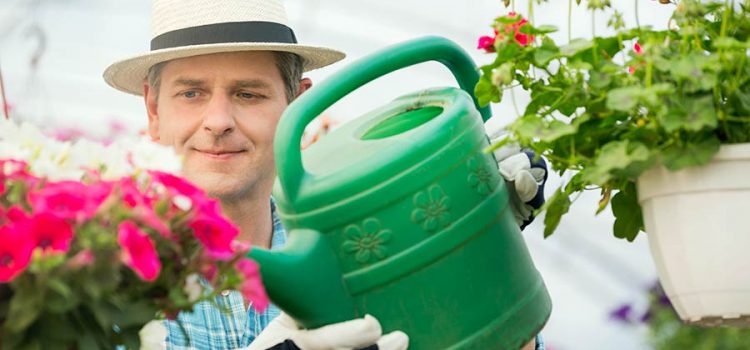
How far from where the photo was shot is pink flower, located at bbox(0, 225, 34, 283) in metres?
1.20

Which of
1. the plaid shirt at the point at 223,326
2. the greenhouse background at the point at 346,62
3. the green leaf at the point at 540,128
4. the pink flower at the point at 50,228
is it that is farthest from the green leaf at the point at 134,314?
the greenhouse background at the point at 346,62

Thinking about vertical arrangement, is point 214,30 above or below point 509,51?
below

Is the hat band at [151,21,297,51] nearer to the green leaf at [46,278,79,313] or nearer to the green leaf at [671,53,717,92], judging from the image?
the green leaf at [671,53,717,92]

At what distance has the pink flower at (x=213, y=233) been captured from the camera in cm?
131

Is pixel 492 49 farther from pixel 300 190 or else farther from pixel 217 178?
pixel 217 178

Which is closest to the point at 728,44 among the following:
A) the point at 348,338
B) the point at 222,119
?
the point at 348,338

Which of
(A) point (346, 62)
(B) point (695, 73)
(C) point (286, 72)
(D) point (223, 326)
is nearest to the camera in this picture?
(B) point (695, 73)

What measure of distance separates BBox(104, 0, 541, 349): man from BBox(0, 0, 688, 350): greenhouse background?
292 cm

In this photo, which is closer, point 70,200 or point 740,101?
point 70,200

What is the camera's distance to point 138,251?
1.23 m

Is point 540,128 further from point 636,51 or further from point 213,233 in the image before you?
point 213,233

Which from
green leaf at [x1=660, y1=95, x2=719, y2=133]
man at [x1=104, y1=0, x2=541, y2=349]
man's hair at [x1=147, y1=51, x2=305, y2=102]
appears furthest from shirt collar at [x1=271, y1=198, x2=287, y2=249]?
green leaf at [x1=660, y1=95, x2=719, y2=133]

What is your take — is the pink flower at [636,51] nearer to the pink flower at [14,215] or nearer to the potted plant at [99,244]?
the potted plant at [99,244]

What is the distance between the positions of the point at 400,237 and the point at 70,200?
58 centimetres
